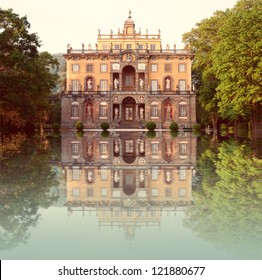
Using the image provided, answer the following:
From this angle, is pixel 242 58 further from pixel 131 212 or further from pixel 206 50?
pixel 206 50

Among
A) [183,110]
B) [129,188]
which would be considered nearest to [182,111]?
[183,110]

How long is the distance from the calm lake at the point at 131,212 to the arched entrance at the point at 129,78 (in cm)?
5628

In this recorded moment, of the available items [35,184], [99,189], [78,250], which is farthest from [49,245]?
[35,184]

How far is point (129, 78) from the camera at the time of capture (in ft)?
230

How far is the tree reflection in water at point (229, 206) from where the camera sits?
247 inches

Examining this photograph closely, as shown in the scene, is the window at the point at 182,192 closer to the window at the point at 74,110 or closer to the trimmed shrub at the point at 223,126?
the trimmed shrub at the point at 223,126

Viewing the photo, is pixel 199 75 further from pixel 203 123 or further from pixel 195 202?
pixel 195 202

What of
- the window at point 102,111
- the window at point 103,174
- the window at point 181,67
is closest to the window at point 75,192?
the window at point 103,174

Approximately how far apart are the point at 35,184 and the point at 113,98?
56.1 meters

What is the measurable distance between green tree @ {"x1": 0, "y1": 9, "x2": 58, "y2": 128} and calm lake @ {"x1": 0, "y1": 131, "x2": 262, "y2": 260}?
27.8 m

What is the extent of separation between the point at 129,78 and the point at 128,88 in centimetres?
137

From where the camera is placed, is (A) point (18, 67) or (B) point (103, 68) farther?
(B) point (103, 68)

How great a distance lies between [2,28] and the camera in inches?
1676

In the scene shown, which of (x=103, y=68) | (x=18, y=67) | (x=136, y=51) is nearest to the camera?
(x=18, y=67)
